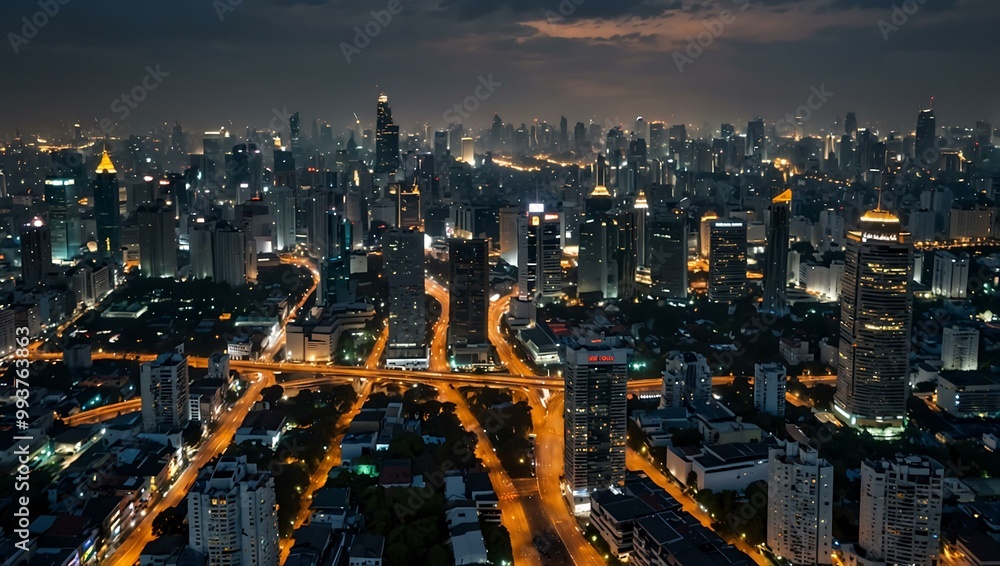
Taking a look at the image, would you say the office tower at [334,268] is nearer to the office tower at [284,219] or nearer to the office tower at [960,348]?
the office tower at [284,219]

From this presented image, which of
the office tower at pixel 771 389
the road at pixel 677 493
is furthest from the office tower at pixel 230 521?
the office tower at pixel 771 389

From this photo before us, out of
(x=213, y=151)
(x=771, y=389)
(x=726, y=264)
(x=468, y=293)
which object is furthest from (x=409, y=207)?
(x=771, y=389)

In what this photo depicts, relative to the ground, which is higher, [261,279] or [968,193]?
[968,193]

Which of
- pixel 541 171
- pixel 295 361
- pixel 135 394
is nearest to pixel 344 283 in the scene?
pixel 295 361

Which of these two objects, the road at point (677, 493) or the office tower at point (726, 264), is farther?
the office tower at point (726, 264)

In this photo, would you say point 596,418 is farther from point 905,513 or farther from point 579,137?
point 579,137

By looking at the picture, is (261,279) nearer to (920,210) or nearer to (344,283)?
(344,283)
